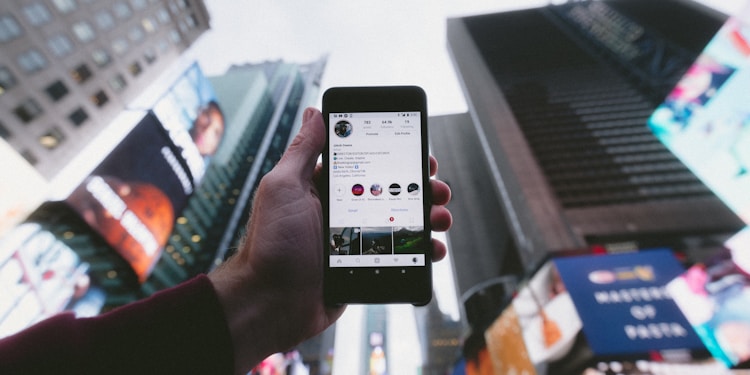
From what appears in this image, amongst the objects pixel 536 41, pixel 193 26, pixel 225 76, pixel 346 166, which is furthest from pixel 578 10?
pixel 225 76

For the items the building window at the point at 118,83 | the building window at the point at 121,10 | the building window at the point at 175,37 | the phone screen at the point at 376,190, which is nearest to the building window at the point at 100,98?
the building window at the point at 118,83

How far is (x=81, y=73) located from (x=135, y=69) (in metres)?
6.40

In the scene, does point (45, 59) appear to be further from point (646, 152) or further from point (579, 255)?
point (646, 152)

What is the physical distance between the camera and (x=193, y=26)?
1753 inches

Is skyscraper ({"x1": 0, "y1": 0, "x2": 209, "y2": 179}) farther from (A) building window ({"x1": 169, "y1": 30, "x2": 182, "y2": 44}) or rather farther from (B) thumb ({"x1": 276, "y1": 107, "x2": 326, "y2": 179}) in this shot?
(B) thumb ({"x1": 276, "y1": 107, "x2": 326, "y2": 179})

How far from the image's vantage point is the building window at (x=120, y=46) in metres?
31.6

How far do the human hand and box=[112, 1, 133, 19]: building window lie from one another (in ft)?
141

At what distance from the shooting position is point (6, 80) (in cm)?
2266

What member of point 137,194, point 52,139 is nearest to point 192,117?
point 137,194

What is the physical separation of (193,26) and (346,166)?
55.0 m

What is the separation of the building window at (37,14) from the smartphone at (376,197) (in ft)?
119

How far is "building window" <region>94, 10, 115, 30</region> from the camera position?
29.6 m

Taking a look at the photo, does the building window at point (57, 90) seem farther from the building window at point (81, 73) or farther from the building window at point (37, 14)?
the building window at point (37, 14)

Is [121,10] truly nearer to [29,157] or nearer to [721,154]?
[29,157]
